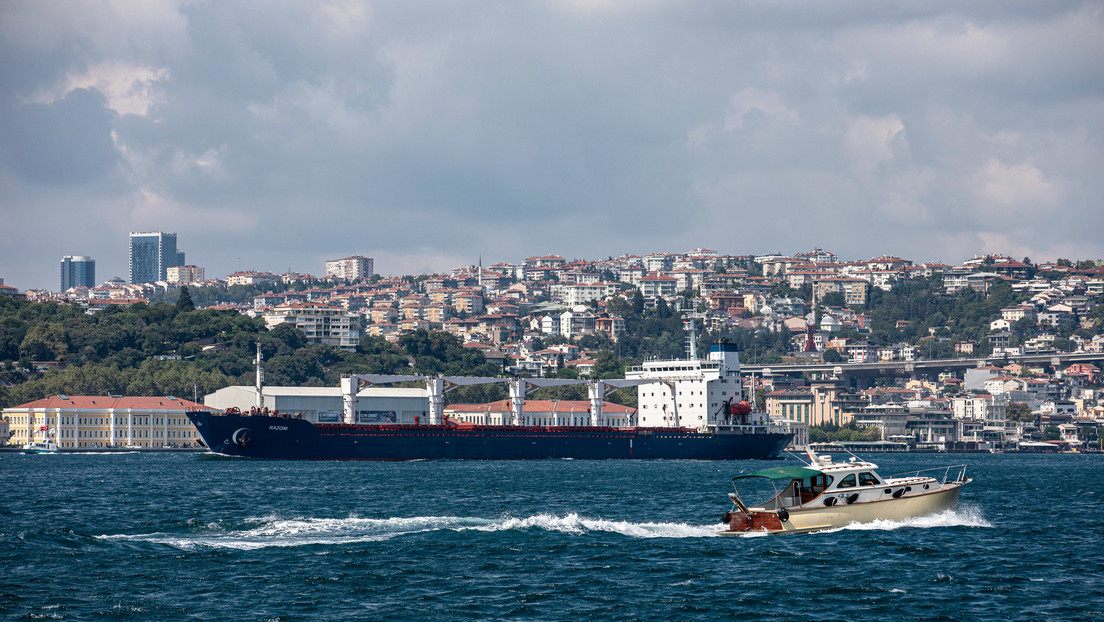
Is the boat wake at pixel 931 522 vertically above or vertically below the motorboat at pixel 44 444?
below

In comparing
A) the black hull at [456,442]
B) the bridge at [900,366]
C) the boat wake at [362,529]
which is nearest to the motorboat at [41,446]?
the black hull at [456,442]

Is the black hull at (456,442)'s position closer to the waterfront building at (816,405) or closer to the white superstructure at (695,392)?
the white superstructure at (695,392)

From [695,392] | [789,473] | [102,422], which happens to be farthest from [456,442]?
[789,473]

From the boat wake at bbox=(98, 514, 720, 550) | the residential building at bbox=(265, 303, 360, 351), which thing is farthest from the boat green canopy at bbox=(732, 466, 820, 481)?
the residential building at bbox=(265, 303, 360, 351)

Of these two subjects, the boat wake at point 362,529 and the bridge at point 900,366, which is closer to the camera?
the boat wake at point 362,529

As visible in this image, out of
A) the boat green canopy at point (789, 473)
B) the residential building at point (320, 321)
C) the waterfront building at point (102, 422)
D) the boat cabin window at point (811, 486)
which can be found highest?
the residential building at point (320, 321)

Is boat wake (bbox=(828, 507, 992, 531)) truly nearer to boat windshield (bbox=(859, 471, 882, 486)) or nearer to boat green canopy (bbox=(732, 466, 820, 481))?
boat windshield (bbox=(859, 471, 882, 486))

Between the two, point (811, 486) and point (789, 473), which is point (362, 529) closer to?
point (789, 473)
